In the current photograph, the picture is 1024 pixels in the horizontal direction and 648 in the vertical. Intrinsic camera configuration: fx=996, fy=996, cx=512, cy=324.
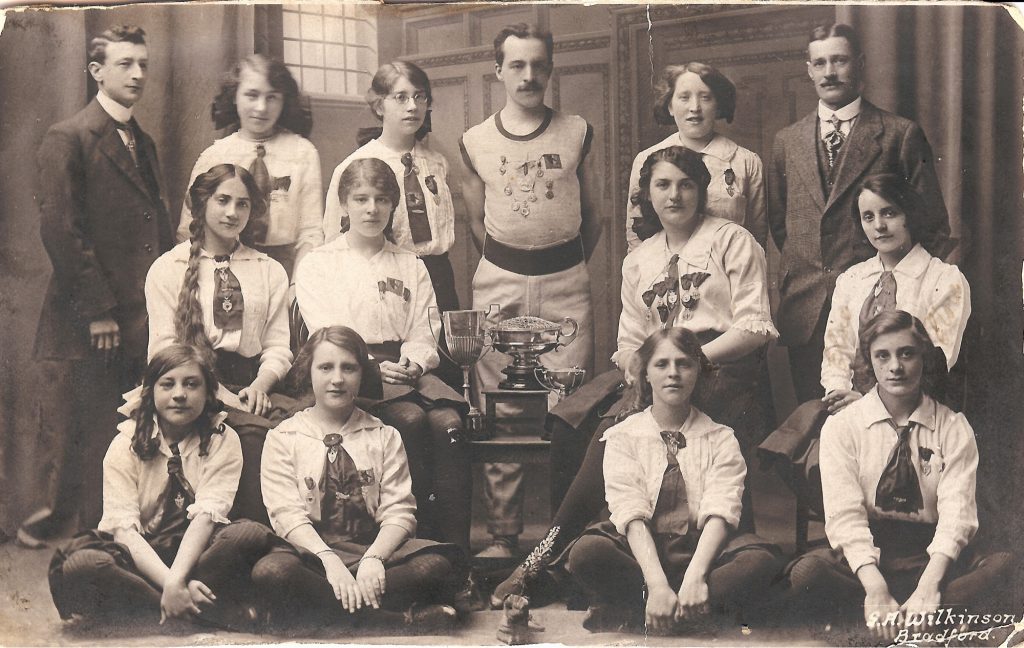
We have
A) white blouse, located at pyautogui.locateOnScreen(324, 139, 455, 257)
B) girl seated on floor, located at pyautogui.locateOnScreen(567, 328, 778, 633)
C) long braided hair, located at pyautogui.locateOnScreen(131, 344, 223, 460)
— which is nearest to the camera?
girl seated on floor, located at pyautogui.locateOnScreen(567, 328, 778, 633)

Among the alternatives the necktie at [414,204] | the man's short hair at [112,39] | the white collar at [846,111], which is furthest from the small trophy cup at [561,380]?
the man's short hair at [112,39]

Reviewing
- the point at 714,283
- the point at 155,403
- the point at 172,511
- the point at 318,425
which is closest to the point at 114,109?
the point at 155,403

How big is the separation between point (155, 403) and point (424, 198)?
1.47 metres

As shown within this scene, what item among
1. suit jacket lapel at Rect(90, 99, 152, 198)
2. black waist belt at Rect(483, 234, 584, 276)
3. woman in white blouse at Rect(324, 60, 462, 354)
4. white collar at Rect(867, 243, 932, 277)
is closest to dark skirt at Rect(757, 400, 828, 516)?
white collar at Rect(867, 243, 932, 277)

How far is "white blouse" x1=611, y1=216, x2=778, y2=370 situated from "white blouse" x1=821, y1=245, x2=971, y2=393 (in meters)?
0.29

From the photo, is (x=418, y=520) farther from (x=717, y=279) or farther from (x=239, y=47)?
(x=239, y=47)

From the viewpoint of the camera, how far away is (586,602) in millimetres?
4266

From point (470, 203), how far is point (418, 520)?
1.42 metres

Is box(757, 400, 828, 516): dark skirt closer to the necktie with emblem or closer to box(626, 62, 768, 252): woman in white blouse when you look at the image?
box(626, 62, 768, 252): woman in white blouse

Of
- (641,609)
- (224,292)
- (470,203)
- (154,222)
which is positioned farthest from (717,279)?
(154,222)

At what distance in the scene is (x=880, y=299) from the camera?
432 cm

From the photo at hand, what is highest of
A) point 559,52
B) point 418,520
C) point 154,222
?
point 559,52

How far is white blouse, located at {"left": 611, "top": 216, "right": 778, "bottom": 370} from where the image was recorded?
4312mm

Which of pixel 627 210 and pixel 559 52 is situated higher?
pixel 559 52
